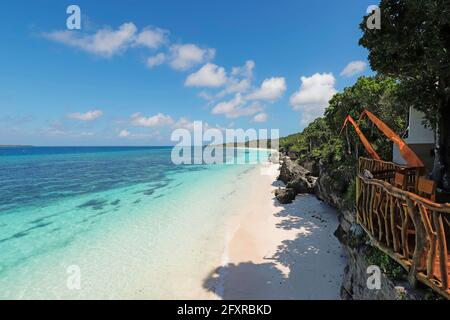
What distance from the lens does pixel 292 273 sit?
9.01 meters

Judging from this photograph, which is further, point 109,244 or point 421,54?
point 109,244

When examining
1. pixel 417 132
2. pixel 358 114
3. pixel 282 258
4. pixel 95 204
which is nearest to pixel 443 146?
pixel 417 132

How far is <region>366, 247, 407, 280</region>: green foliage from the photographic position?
14.4 ft

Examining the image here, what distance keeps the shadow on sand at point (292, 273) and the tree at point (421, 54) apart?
4.90 meters

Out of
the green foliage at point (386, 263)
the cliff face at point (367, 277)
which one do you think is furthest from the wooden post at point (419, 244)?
the green foliage at point (386, 263)

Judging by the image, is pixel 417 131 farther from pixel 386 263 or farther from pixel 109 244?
pixel 109 244

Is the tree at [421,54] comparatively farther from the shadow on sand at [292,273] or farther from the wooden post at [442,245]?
the shadow on sand at [292,273]

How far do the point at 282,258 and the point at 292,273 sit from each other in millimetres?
1149

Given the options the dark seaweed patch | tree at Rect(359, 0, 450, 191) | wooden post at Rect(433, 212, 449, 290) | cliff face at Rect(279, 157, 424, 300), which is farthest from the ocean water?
tree at Rect(359, 0, 450, 191)

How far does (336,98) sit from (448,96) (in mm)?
14318

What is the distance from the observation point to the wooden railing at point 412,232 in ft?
11.4

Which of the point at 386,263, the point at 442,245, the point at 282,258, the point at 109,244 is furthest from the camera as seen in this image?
the point at 109,244

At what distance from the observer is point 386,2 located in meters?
7.30
